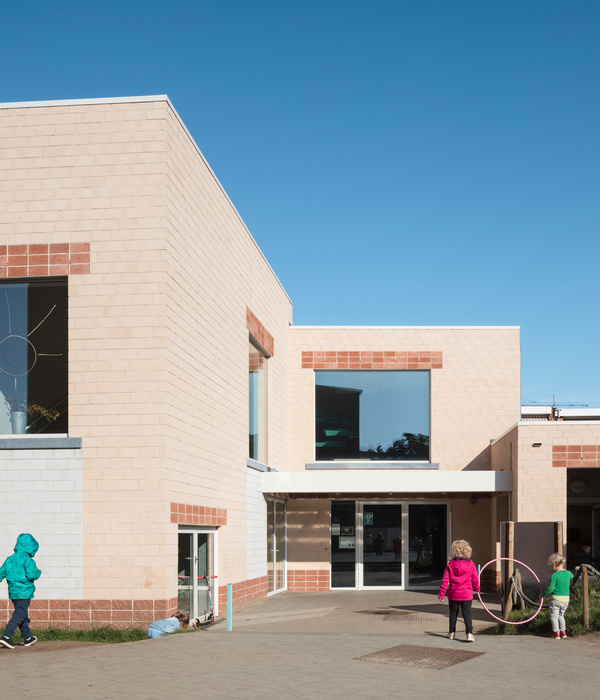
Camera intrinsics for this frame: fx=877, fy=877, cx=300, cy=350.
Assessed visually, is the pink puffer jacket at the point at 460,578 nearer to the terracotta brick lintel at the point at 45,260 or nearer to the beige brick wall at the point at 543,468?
the beige brick wall at the point at 543,468

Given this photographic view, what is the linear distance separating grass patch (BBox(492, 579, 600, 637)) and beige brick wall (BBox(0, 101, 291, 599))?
A: 5189 millimetres

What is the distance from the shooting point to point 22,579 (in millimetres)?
11258

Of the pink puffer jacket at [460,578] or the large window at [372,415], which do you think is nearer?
the pink puffer jacket at [460,578]

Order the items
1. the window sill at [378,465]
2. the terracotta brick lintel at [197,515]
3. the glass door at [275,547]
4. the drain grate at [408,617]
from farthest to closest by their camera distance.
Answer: the window sill at [378,465] < the glass door at [275,547] < the drain grate at [408,617] < the terracotta brick lintel at [197,515]

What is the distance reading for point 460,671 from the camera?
9477mm

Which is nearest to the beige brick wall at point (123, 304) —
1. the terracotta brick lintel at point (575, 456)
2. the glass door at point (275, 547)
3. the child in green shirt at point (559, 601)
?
the child in green shirt at point (559, 601)

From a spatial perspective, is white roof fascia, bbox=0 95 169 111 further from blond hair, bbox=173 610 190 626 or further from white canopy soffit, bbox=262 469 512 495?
white canopy soffit, bbox=262 469 512 495

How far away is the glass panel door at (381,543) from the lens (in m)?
22.8

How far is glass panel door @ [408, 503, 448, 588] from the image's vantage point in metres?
22.8

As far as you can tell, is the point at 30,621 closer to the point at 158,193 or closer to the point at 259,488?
the point at 158,193

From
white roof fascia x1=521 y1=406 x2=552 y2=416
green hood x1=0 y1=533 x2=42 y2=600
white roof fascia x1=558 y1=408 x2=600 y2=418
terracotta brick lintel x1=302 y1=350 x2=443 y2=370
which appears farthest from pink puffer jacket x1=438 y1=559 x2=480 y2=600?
white roof fascia x1=521 y1=406 x2=552 y2=416

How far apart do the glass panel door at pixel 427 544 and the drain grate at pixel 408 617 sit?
623 centimetres

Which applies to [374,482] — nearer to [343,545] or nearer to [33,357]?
[343,545]

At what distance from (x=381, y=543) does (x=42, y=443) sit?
12.3 metres
